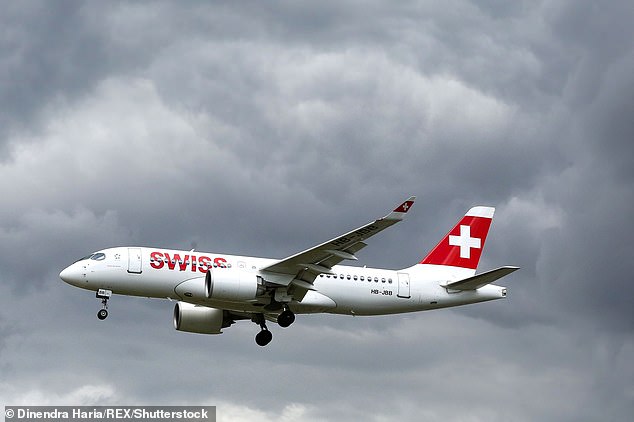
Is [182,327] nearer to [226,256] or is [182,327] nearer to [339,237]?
[226,256]

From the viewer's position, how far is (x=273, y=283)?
2172 inches

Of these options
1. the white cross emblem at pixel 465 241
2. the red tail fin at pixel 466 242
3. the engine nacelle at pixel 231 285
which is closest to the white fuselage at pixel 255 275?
the engine nacelle at pixel 231 285

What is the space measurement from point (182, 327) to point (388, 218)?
17.6 meters

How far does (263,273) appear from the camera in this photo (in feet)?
181

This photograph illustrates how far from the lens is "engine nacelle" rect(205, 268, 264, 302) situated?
53.8 m

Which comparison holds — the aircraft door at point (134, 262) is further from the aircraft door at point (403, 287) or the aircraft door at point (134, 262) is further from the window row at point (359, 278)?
the aircraft door at point (403, 287)

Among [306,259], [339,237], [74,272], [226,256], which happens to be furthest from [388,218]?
[74,272]

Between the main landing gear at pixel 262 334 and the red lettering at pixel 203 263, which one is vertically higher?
the red lettering at pixel 203 263

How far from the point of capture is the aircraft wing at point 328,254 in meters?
48.4

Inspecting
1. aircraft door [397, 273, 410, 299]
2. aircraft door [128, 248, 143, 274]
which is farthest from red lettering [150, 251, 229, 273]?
aircraft door [397, 273, 410, 299]

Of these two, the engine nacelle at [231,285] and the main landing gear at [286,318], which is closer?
the engine nacelle at [231,285]

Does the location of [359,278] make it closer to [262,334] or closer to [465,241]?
[262,334]

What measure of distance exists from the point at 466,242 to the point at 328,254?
13.1 meters

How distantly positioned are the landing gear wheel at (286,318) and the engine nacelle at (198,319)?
5.73m
